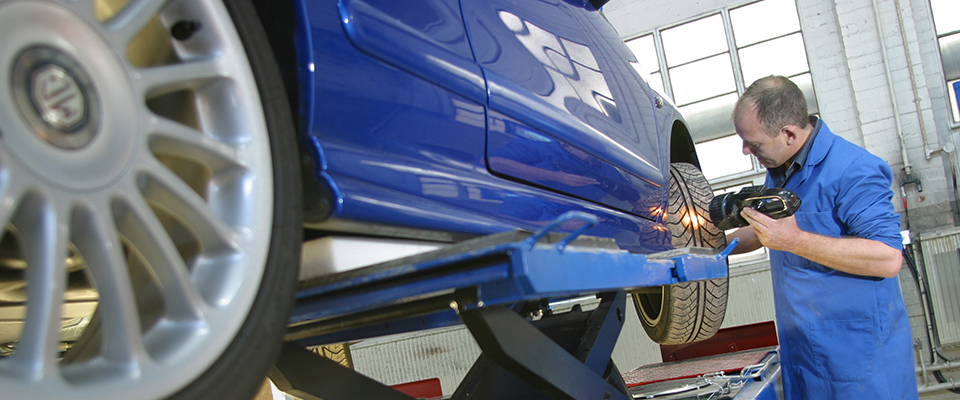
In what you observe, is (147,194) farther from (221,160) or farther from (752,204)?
(752,204)

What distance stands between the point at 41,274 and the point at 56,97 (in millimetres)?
160

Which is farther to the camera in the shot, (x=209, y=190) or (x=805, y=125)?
(x=805, y=125)

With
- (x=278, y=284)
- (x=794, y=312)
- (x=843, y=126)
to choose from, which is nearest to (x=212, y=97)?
(x=278, y=284)

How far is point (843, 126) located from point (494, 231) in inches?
293

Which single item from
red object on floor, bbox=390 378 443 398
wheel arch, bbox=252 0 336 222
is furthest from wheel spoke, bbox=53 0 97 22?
red object on floor, bbox=390 378 443 398

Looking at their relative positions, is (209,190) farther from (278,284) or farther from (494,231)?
(494,231)

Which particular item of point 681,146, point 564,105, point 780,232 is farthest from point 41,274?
point 681,146

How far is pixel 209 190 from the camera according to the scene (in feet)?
2.56

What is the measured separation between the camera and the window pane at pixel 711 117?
755 centimetres

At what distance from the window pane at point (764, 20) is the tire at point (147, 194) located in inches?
302

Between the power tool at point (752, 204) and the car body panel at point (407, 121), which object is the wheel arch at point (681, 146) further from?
the car body panel at point (407, 121)

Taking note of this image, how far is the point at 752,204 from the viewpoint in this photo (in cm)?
197

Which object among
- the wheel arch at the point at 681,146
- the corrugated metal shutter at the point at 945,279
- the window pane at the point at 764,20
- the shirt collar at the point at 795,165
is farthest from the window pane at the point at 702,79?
the shirt collar at the point at 795,165

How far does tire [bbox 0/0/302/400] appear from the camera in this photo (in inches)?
22.8
